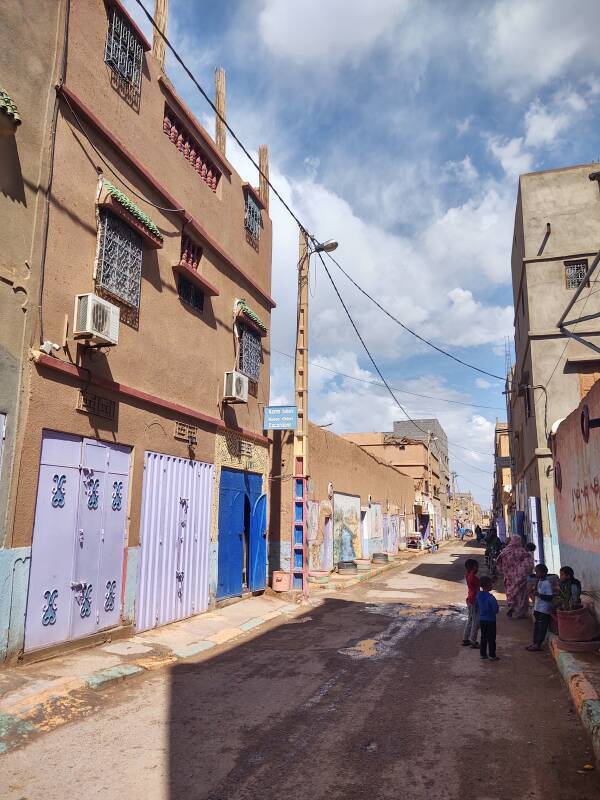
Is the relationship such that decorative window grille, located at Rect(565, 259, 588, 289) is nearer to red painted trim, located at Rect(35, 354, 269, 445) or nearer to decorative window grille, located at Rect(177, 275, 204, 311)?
red painted trim, located at Rect(35, 354, 269, 445)

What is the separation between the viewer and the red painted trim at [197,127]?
438 inches

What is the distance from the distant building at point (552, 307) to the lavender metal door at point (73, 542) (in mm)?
11839

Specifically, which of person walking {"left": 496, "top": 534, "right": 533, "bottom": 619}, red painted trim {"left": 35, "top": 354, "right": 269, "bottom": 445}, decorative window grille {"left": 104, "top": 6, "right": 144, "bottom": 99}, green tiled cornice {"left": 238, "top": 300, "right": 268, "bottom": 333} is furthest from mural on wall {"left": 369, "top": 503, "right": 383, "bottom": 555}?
decorative window grille {"left": 104, "top": 6, "right": 144, "bottom": 99}

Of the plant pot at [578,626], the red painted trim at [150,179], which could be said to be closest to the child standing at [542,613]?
the plant pot at [578,626]

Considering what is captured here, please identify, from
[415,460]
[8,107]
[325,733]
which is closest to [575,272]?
[8,107]

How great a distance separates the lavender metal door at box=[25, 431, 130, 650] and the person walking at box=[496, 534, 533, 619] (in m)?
8.10

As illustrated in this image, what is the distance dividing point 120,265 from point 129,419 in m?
2.45

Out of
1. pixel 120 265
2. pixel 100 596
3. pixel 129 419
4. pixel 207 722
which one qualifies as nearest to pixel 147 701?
pixel 207 722

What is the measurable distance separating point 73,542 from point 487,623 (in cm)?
595

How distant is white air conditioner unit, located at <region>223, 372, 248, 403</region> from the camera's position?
12.6 m

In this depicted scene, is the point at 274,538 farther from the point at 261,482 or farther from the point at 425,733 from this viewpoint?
the point at 425,733

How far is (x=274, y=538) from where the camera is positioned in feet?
51.6

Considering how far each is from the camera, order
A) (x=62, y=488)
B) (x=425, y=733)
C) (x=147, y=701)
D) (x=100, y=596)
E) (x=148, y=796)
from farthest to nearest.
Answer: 1. (x=100, y=596)
2. (x=62, y=488)
3. (x=147, y=701)
4. (x=425, y=733)
5. (x=148, y=796)

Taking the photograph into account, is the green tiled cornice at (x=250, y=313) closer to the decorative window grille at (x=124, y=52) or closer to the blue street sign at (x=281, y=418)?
the blue street sign at (x=281, y=418)
